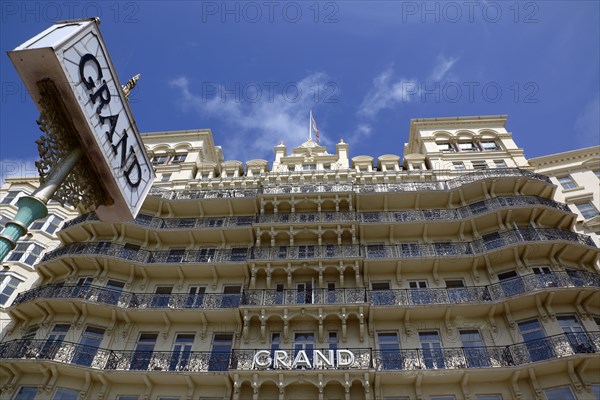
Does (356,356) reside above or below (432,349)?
below

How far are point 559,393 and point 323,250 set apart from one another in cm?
1282

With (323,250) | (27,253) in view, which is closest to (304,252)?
(323,250)

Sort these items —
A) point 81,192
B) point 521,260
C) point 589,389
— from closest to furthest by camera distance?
1. point 81,192
2. point 589,389
3. point 521,260

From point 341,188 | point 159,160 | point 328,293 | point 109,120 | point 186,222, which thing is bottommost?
point 109,120

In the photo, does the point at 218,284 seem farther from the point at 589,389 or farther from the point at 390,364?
the point at 589,389

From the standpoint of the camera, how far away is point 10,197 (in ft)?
108

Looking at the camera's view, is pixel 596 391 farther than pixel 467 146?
No

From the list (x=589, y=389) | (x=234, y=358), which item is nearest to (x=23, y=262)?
(x=234, y=358)

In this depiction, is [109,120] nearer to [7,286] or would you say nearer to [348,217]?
[348,217]

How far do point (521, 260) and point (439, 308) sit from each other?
5429 mm

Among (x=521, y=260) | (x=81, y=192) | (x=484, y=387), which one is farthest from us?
(x=521, y=260)

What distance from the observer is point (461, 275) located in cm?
2477

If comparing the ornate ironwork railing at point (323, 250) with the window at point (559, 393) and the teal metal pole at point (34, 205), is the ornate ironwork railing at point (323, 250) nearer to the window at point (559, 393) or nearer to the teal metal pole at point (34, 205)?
the window at point (559, 393)

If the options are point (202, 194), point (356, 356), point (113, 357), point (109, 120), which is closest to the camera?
point (109, 120)
